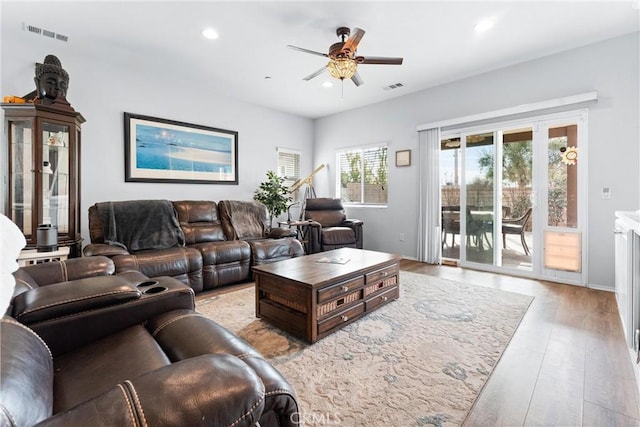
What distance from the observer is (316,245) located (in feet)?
15.1

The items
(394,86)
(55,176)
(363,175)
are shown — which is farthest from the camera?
(363,175)

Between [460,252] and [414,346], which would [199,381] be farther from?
[460,252]

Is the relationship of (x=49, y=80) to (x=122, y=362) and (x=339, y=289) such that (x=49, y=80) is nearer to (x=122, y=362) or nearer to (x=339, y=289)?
(x=122, y=362)

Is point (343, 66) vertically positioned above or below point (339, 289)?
above

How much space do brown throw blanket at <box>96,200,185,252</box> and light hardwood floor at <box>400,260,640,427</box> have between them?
10.9 feet

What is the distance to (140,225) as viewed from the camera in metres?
3.35

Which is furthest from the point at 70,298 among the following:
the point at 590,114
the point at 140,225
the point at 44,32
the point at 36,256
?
the point at 590,114

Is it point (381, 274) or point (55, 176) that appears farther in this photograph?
point (55, 176)

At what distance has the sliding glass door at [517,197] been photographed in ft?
11.5

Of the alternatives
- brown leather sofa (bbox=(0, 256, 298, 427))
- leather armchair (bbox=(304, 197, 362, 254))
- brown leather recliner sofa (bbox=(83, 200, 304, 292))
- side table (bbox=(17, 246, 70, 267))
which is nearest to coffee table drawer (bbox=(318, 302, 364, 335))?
brown leather sofa (bbox=(0, 256, 298, 427))

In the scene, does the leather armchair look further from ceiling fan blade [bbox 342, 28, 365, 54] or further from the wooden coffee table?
ceiling fan blade [bbox 342, 28, 365, 54]

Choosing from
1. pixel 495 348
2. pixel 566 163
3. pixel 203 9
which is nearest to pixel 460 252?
pixel 566 163

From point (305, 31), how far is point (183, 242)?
2747 millimetres

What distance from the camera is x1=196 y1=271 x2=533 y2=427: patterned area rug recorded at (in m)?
1.46
